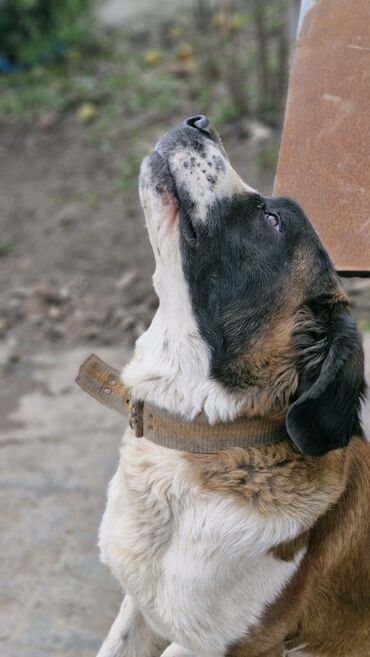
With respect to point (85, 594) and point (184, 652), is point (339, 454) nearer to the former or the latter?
point (184, 652)

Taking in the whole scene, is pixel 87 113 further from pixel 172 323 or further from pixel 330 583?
pixel 330 583

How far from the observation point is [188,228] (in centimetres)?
275

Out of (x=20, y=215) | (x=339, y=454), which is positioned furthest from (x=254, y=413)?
(x=20, y=215)

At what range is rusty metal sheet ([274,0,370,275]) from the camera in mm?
3176

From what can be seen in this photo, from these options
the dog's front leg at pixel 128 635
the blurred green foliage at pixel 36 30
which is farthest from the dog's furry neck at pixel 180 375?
the blurred green foliage at pixel 36 30

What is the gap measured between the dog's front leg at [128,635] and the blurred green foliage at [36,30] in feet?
21.9

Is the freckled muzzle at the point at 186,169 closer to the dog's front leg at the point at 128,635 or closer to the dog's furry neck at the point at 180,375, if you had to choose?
the dog's furry neck at the point at 180,375

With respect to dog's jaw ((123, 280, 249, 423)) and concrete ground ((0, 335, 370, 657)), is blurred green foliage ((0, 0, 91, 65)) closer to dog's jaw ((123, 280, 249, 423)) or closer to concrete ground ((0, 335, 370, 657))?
concrete ground ((0, 335, 370, 657))

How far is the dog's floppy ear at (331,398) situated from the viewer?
2.42m

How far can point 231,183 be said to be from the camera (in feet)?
9.16

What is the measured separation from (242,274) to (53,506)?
1.76m

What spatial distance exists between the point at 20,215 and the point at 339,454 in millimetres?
4204

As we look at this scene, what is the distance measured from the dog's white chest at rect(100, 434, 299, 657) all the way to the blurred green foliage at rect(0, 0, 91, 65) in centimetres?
665

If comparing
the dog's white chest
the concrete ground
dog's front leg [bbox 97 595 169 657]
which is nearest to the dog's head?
the dog's white chest
